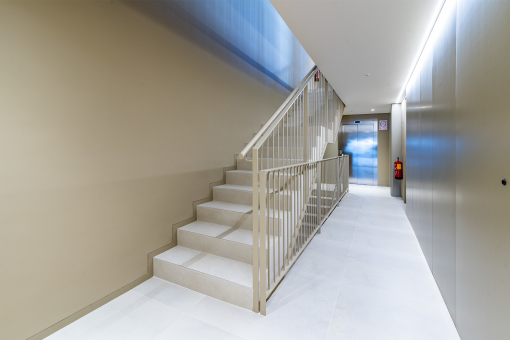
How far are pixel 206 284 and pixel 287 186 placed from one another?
1116 millimetres

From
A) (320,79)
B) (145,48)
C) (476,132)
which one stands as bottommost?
(476,132)

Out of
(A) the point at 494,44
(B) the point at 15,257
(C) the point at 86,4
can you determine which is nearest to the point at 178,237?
(B) the point at 15,257

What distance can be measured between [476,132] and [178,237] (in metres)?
2.58

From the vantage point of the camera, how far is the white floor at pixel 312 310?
161 cm

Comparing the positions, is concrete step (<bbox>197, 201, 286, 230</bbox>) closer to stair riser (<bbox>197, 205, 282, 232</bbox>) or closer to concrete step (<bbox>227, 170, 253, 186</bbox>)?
stair riser (<bbox>197, 205, 282, 232</bbox>)

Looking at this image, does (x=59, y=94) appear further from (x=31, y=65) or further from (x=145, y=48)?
(x=145, y=48)

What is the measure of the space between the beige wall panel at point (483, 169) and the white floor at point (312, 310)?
1.24 feet

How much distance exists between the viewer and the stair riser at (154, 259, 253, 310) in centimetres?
186

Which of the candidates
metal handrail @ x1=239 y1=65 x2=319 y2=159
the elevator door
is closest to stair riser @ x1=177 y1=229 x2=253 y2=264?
metal handrail @ x1=239 y1=65 x2=319 y2=159

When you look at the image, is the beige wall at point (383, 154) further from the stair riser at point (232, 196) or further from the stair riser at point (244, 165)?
the stair riser at point (232, 196)

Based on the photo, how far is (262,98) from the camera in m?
4.33

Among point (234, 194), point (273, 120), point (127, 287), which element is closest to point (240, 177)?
point (234, 194)

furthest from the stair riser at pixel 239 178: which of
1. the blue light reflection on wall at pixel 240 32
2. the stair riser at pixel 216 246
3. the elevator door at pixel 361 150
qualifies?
the elevator door at pixel 361 150

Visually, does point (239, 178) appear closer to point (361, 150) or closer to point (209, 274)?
point (209, 274)
